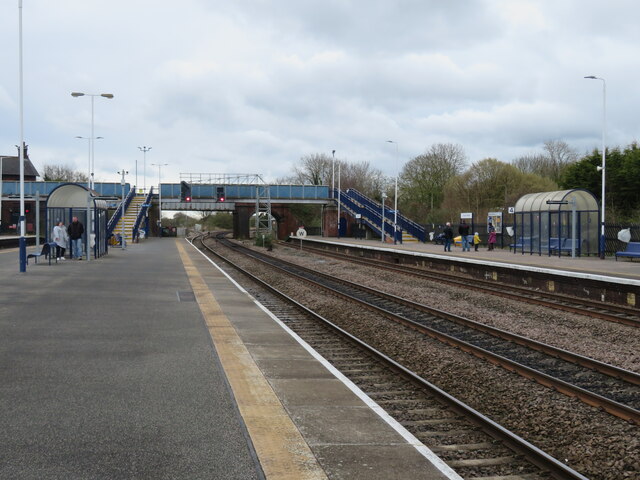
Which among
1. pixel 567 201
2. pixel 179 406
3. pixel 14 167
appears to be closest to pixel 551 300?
pixel 179 406

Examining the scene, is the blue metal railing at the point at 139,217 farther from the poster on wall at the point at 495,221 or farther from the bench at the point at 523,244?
the bench at the point at 523,244

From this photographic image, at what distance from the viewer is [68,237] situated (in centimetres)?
2514

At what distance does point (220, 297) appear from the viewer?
14922mm

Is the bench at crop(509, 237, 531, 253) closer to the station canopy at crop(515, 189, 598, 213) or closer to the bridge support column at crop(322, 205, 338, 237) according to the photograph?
the station canopy at crop(515, 189, 598, 213)

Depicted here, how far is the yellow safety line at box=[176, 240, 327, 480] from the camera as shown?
4.34 metres

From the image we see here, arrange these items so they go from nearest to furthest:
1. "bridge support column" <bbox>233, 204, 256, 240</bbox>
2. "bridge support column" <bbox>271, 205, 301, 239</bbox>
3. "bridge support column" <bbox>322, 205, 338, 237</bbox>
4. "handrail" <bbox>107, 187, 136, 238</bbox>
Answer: "handrail" <bbox>107, 187, 136, 238</bbox>, "bridge support column" <bbox>322, 205, 338, 237</bbox>, "bridge support column" <bbox>233, 204, 256, 240</bbox>, "bridge support column" <bbox>271, 205, 301, 239</bbox>

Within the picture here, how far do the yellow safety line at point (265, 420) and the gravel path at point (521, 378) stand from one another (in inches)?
83.6

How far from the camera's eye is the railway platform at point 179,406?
14.3 feet

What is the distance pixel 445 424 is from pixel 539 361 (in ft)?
11.1

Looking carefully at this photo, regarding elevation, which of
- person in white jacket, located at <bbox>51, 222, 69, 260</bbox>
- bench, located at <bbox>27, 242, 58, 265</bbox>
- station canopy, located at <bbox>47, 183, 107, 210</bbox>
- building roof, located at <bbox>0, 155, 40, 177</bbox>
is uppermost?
building roof, located at <bbox>0, 155, 40, 177</bbox>

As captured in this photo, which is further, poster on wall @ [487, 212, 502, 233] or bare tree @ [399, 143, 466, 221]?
bare tree @ [399, 143, 466, 221]

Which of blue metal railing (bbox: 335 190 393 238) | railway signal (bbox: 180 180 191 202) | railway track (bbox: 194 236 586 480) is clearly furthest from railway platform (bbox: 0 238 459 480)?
railway signal (bbox: 180 180 191 202)

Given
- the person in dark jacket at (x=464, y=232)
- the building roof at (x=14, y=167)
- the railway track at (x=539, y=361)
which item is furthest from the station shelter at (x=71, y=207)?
the building roof at (x=14, y=167)

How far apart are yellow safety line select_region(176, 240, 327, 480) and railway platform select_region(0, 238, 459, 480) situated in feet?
0.05
